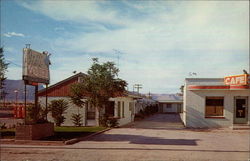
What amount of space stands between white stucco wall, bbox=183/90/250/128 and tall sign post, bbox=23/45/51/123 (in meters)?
13.0

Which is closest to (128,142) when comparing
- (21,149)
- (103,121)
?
(21,149)

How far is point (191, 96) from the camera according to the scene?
25141 millimetres

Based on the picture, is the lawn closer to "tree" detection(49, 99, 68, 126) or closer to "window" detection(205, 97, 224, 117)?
"tree" detection(49, 99, 68, 126)

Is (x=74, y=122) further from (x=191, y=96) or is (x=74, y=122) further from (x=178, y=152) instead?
(x=178, y=152)

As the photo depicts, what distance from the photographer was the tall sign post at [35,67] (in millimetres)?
15603

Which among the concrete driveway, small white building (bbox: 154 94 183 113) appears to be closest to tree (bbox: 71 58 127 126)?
the concrete driveway

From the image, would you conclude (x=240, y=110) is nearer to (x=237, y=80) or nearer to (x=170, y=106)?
(x=237, y=80)

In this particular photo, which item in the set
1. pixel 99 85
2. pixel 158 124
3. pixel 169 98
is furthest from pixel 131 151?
pixel 169 98

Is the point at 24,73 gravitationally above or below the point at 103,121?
above

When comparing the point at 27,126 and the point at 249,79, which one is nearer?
the point at 27,126

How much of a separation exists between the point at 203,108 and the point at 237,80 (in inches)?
147

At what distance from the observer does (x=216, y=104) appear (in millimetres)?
24672

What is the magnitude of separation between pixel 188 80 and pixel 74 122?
11025 mm

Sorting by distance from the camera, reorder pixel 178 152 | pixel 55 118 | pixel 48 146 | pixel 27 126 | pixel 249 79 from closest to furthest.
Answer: pixel 178 152
pixel 48 146
pixel 27 126
pixel 249 79
pixel 55 118
